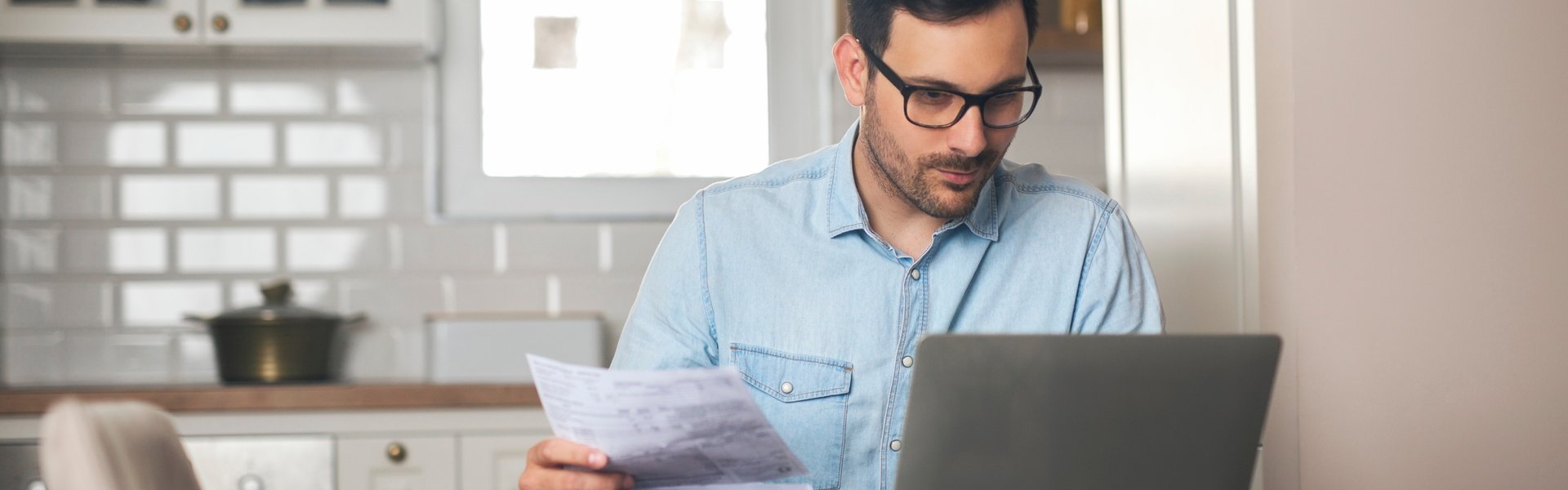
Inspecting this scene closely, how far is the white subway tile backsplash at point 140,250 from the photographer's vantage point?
107 inches

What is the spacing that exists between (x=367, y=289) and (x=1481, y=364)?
2.23 meters

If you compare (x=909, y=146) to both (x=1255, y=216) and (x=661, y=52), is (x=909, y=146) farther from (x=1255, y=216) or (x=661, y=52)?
(x=661, y=52)

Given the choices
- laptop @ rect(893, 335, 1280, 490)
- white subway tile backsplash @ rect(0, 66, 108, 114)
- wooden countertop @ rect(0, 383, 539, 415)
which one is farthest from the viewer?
white subway tile backsplash @ rect(0, 66, 108, 114)

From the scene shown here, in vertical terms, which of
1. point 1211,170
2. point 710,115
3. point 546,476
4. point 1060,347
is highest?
point 710,115

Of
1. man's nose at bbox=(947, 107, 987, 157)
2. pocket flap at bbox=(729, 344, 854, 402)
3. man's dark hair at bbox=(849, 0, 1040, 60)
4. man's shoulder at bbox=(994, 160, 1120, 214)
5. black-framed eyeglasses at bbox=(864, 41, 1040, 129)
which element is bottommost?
pocket flap at bbox=(729, 344, 854, 402)

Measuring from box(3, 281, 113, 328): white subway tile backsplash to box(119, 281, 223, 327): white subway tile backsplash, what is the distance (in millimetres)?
44

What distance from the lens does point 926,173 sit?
1.28 m

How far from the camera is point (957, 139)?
1.24 meters

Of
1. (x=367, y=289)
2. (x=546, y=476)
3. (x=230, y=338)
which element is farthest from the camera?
(x=367, y=289)

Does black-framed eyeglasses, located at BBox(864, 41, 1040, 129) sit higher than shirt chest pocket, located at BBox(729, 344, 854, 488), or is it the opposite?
black-framed eyeglasses, located at BBox(864, 41, 1040, 129)

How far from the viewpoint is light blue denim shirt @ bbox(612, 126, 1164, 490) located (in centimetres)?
132

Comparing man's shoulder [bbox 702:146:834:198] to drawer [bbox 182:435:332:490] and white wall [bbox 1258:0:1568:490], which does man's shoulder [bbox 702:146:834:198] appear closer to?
white wall [bbox 1258:0:1568:490]

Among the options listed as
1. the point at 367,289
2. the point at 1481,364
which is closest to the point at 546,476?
the point at 1481,364

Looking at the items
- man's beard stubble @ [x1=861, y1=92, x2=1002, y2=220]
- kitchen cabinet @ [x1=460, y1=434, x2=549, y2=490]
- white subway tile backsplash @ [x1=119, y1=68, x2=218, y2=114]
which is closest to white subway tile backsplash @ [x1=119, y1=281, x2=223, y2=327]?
white subway tile backsplash @ [x1=119, y1=68, x2=218, y2=114]
